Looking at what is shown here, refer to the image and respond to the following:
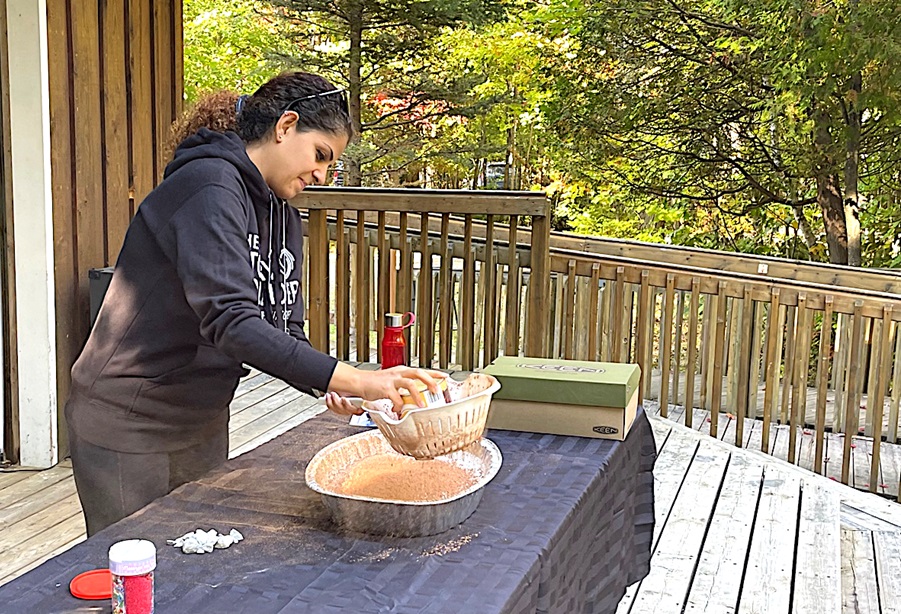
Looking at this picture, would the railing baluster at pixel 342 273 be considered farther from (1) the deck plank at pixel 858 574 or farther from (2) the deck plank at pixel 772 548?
(1) the deck plank at pixel 858 574

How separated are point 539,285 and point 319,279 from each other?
1.24 meters

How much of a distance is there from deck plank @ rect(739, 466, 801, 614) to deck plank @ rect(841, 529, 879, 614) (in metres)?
0.18

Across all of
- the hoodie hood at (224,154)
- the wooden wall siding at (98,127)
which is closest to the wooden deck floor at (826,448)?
the wooden wall siding at (98,127)

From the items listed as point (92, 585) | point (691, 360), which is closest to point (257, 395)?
point (691, 360)

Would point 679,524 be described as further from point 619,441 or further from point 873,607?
point 619,441

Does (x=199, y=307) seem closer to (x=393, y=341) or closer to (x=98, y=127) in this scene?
(x=393, y=341)

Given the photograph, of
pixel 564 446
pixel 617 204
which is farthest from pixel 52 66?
pixel 617 204

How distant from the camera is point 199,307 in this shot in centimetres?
147

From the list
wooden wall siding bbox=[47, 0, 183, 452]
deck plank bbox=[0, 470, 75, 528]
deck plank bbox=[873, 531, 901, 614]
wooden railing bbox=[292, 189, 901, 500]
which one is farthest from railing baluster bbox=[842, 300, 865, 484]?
deck plank bbox=[0, 470, 75, 528]

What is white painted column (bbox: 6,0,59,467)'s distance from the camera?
3.45 metres

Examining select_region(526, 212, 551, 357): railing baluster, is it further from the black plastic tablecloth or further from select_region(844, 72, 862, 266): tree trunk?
select_region(844, 72, 862, 266): tree trunk

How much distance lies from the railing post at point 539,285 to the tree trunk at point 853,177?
3862 mm

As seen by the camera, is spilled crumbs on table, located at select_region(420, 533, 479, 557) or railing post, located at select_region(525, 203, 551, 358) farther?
railing post, located at select_region(525, 203, 551, 358)

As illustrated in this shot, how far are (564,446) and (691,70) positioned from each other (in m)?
7.04
